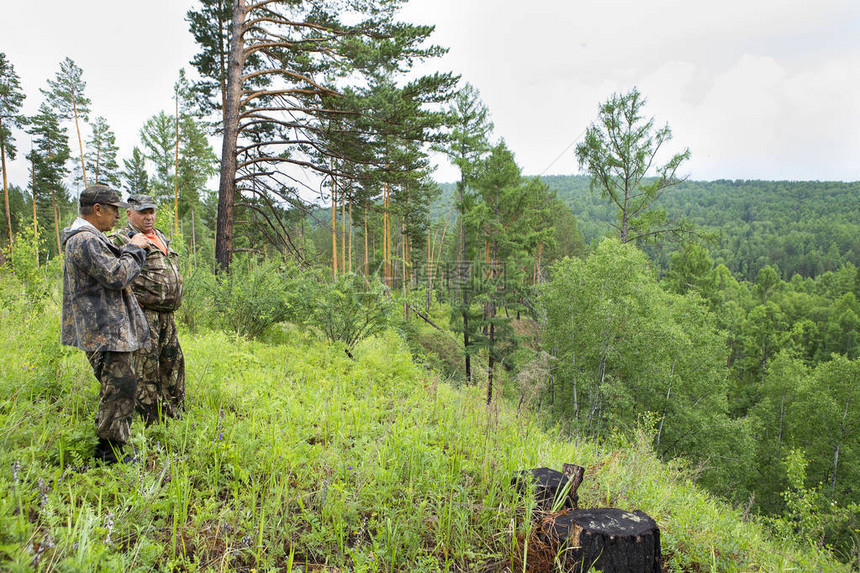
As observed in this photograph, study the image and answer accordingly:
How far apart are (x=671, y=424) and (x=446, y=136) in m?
15.2

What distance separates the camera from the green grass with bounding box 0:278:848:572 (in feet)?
6.72

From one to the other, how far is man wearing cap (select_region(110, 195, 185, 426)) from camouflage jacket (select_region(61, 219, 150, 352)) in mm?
300

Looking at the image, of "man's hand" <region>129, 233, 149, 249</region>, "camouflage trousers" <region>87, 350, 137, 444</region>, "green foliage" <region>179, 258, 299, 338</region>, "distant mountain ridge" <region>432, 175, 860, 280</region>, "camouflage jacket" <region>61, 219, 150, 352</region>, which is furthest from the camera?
"distant mountain ridge" <region>432, 175, 860, 280</region>

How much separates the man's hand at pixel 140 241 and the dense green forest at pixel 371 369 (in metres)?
1.31

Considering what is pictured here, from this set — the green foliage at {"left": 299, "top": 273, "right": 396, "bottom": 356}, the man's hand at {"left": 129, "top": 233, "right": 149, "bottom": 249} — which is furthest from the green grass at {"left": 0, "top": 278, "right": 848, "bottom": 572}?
the green foliage at {"left": 299, "top": 273, "right": 396, "bottom": 356}

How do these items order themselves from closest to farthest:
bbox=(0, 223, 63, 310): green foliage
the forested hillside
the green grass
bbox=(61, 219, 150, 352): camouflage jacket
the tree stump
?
the green grass → the tree stump → bbox=(61, 219, 150, 352): camouflage jacket → bbox=(0, 223, 63, 310): green foliage → the forested hillside

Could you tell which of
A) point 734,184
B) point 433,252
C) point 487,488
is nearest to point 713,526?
point 487,488

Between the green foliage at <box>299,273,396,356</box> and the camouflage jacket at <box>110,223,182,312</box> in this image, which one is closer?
the camouflage jacket at <box>110,223,182,312</box>

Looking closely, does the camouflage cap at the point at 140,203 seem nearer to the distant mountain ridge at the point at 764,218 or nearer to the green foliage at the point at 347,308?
the green foliage at the point at 347,308

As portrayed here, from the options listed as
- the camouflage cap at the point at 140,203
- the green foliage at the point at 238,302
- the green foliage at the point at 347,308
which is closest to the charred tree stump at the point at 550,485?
the camouflage cap at the point at 140,203

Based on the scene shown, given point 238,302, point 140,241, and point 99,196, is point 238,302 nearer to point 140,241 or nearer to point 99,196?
point 140,241

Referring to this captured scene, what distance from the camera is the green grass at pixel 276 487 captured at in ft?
6.72

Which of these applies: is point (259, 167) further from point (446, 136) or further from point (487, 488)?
point (487, 488)

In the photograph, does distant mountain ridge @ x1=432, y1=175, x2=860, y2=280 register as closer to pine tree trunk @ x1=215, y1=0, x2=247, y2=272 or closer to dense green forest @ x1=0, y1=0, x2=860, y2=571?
dense green forest @ x1=0, y1=0, x2=860, y2=571
